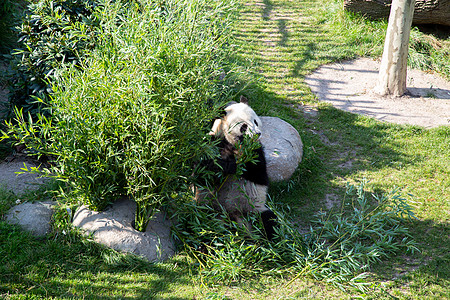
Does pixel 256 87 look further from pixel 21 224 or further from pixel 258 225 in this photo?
pixel 21 224

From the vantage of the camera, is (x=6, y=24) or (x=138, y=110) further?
(x=6, y=24)

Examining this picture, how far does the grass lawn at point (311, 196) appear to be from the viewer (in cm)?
312

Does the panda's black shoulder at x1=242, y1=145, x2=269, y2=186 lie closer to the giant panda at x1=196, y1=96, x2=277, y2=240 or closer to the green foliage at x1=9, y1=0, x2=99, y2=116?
the giant panda at x1=196, y1=96, x2=277, y2=240

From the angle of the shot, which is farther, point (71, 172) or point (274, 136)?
point (274, 136)

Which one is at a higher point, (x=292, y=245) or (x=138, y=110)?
(x=138, y=110)

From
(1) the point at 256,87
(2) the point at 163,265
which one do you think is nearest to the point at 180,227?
(2) the point at 163,265

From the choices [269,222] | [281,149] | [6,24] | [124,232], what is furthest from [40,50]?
[269,222]

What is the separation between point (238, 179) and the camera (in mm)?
3787

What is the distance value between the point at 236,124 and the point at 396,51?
372cm

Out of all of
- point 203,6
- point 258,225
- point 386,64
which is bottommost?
point 258,225

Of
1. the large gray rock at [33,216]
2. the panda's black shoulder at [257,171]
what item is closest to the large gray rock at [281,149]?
the panda's black shoulder at [257,171]

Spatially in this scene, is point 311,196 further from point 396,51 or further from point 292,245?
point 396,51

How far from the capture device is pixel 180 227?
12.1 ft

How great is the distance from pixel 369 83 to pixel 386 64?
595 millimetres
